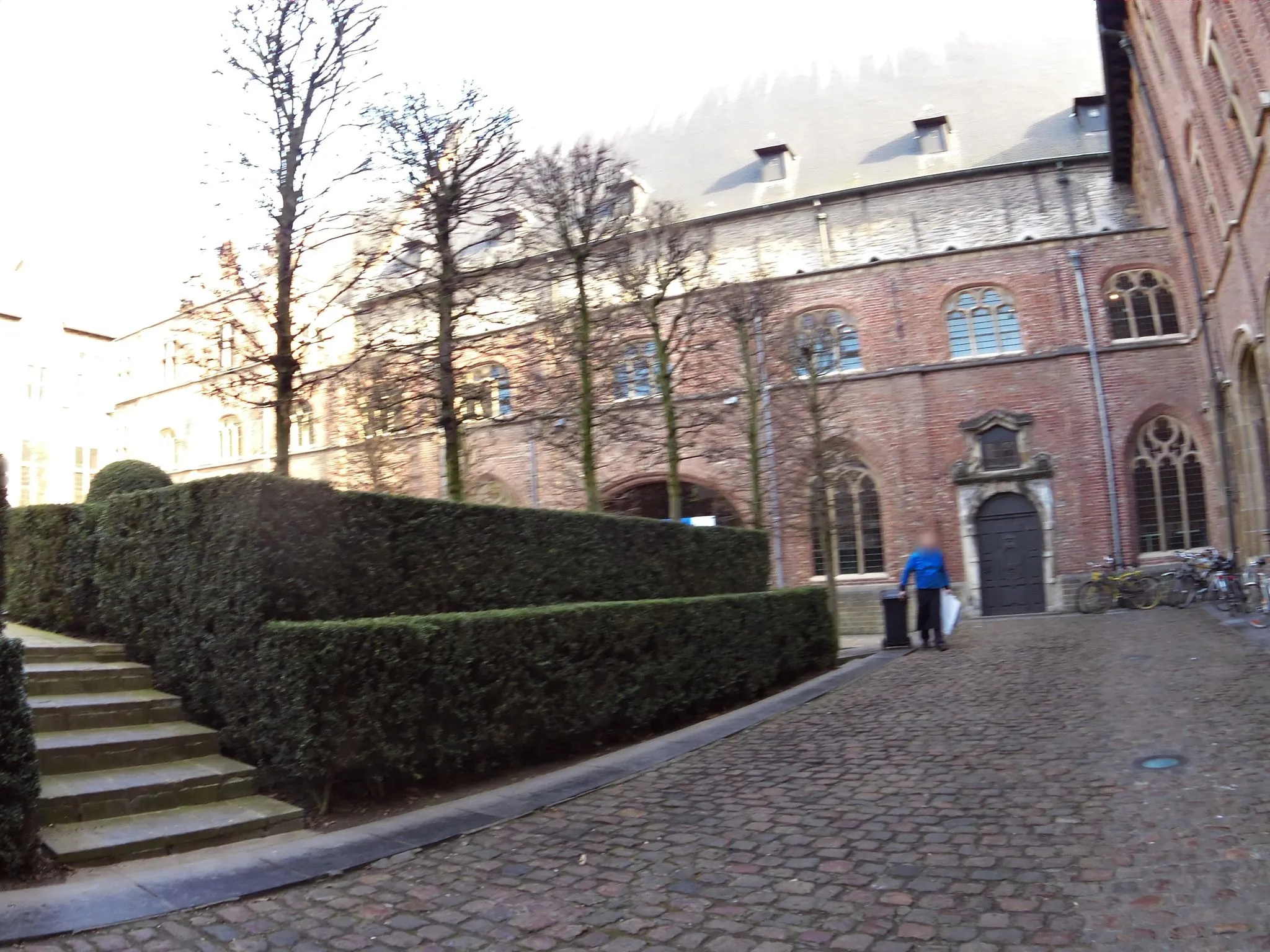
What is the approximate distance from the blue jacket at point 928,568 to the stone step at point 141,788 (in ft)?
31.9

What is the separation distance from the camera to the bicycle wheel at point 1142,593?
19.5 metres

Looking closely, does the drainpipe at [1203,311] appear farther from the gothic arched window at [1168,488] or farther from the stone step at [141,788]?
the stone step at [141,788]

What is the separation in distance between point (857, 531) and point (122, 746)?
812 inches

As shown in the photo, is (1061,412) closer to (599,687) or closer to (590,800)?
(599,687)

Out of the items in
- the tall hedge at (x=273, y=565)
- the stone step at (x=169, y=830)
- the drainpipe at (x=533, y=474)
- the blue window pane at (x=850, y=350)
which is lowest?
the stone step at (x=169, y=830)

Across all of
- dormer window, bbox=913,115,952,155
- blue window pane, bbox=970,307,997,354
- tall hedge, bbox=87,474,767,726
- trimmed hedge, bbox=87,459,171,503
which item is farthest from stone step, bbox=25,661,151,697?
dormer window, bbox=913,115,952,155

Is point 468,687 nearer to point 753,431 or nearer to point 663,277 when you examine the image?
point 663,277

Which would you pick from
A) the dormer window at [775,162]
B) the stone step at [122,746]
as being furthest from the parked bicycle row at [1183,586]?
the stone step at [122,746]

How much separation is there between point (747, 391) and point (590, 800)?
1430 centimetres

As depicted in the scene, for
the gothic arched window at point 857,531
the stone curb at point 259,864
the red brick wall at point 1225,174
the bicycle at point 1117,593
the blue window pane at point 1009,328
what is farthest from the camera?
the gothic arched window at point 857,531

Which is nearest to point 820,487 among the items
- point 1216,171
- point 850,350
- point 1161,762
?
point 850,350

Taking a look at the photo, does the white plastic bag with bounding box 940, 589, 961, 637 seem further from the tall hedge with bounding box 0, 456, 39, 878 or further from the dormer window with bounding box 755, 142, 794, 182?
the dormer window with bounding box 755, 142, 794, 182

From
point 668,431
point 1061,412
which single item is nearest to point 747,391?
point 668,431

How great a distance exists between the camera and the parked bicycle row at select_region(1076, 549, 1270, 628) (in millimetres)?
15438
